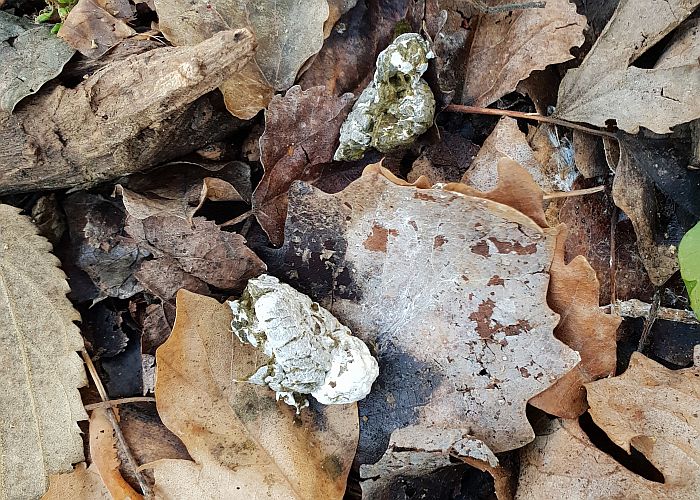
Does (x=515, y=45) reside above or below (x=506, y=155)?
above

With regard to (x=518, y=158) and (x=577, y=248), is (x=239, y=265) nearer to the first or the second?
(x=518, y=158)

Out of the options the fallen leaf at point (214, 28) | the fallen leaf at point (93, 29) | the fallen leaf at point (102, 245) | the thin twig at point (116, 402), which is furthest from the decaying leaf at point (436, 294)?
the fallen leaf at point (93, 29)

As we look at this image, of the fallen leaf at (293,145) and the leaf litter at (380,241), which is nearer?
the leaf litter at (380,241)

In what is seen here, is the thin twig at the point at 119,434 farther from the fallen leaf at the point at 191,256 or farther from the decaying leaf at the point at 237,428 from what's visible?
the fallen leaf at the point at 191,256

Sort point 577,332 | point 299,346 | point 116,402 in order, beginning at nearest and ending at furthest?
1. point 299,346
2. point 577,332
3. point 116,402

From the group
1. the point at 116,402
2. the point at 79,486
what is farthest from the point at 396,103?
the point at 79,486

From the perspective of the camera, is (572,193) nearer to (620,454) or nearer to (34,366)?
(620,454)

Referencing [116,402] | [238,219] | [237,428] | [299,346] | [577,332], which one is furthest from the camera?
[116,402]
